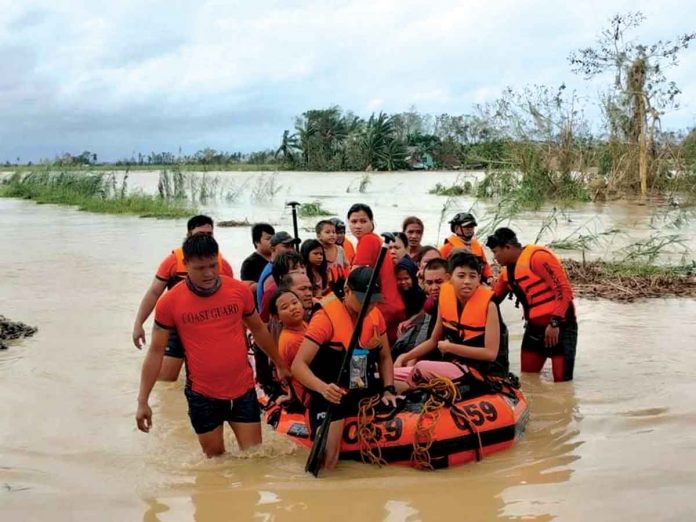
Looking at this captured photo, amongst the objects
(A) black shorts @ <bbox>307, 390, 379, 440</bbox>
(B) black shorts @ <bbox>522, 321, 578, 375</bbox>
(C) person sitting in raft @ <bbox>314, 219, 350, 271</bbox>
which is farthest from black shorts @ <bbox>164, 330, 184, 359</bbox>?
(B) black shorts @ <bbox>522, 321, 578, 375</bbox>

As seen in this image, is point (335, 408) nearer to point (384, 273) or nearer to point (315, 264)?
point (384, 273)

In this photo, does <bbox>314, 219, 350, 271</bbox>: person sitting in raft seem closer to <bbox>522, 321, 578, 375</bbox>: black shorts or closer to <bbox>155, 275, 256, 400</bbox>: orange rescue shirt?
<bbox>522, 321, 578, 375</bbox>: black shorts

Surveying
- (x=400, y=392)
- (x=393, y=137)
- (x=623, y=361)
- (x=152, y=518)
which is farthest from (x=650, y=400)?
(x=393, y=137)

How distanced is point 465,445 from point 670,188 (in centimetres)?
1833

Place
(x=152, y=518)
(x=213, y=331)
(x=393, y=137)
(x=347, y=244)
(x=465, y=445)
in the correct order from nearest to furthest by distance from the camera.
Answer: (x=152, y=518) < (x=213, y=331) < (x=465, y=445) < (x=347, y=244) < (x=393, y=137)


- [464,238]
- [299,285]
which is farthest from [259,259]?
[464,238]

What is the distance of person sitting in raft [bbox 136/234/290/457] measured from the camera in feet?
14.4

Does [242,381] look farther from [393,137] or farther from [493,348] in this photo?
[393,137]

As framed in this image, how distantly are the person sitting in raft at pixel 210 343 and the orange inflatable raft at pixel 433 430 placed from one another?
661 mm

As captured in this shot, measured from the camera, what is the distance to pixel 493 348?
5.09 m

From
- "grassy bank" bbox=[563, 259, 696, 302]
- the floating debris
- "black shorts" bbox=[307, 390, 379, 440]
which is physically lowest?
"black shorts" bbox=[307, 390, 379, 440]

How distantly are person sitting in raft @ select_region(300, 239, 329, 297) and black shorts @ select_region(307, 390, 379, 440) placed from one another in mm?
1654

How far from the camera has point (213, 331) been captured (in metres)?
4.49

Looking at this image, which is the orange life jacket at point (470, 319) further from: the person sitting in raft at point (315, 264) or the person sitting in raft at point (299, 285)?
the person sitting in raft at point (315, 264)
